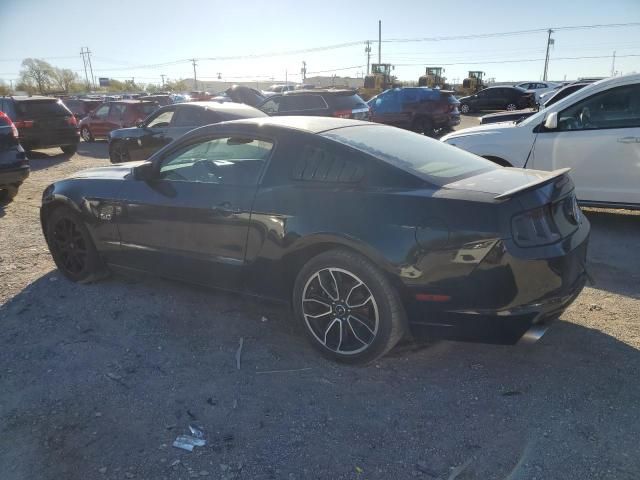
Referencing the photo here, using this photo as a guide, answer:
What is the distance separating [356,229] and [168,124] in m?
8.28

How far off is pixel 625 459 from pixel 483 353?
3.55 feet

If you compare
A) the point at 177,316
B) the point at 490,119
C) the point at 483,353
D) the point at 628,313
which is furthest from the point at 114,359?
the point at 490,119

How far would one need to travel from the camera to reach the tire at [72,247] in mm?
4465

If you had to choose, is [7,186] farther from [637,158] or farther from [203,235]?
[637,158]

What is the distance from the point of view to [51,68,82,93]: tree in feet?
285

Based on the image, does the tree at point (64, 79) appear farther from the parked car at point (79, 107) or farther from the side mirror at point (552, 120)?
the side mirror at point (552, 120)

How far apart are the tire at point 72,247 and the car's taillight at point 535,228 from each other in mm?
3545

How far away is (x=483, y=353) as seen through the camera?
330 centimetres

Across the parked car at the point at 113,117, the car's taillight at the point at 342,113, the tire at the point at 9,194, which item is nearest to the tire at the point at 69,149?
the parked car at the point at 113,117

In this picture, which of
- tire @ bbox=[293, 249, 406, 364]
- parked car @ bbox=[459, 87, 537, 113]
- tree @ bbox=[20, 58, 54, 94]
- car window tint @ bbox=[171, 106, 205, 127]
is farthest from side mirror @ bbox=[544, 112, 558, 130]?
tree @ bbox=[20, 58, 54, 94]

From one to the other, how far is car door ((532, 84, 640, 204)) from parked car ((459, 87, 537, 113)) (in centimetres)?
2273

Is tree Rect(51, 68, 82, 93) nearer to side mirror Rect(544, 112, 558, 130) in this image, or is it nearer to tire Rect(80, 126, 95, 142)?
tire Rect(80, 126, 95, 142)

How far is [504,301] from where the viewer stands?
2.69 m

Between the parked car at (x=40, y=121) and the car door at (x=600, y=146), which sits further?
the parked car at (x=40, y=121)
